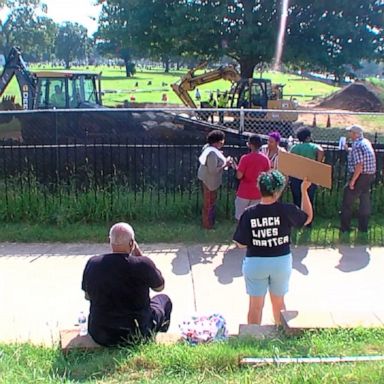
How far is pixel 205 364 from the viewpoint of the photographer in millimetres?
3592

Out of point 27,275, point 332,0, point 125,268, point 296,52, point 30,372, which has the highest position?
point 332,0

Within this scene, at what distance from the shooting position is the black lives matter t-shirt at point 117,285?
13.5ft

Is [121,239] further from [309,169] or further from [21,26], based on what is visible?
[21,26]

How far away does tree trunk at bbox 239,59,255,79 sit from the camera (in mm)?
26294

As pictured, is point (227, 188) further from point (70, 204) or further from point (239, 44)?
point (239, 44)

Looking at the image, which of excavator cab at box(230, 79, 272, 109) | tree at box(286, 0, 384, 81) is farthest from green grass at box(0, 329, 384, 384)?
tree at box(286, 0, 384, 81)

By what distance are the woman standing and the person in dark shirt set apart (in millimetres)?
2939

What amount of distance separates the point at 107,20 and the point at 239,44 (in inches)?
283

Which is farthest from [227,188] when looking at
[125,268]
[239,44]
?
[239,44]

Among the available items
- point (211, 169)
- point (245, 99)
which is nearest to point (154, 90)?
point (245, 99)

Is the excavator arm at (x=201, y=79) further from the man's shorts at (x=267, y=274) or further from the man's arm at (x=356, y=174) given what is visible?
the man's shorts at (x=267, y=274)

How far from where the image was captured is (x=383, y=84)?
43219 millimetres

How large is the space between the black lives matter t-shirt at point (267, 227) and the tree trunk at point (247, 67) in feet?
72.6

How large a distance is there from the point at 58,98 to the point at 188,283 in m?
10.8
